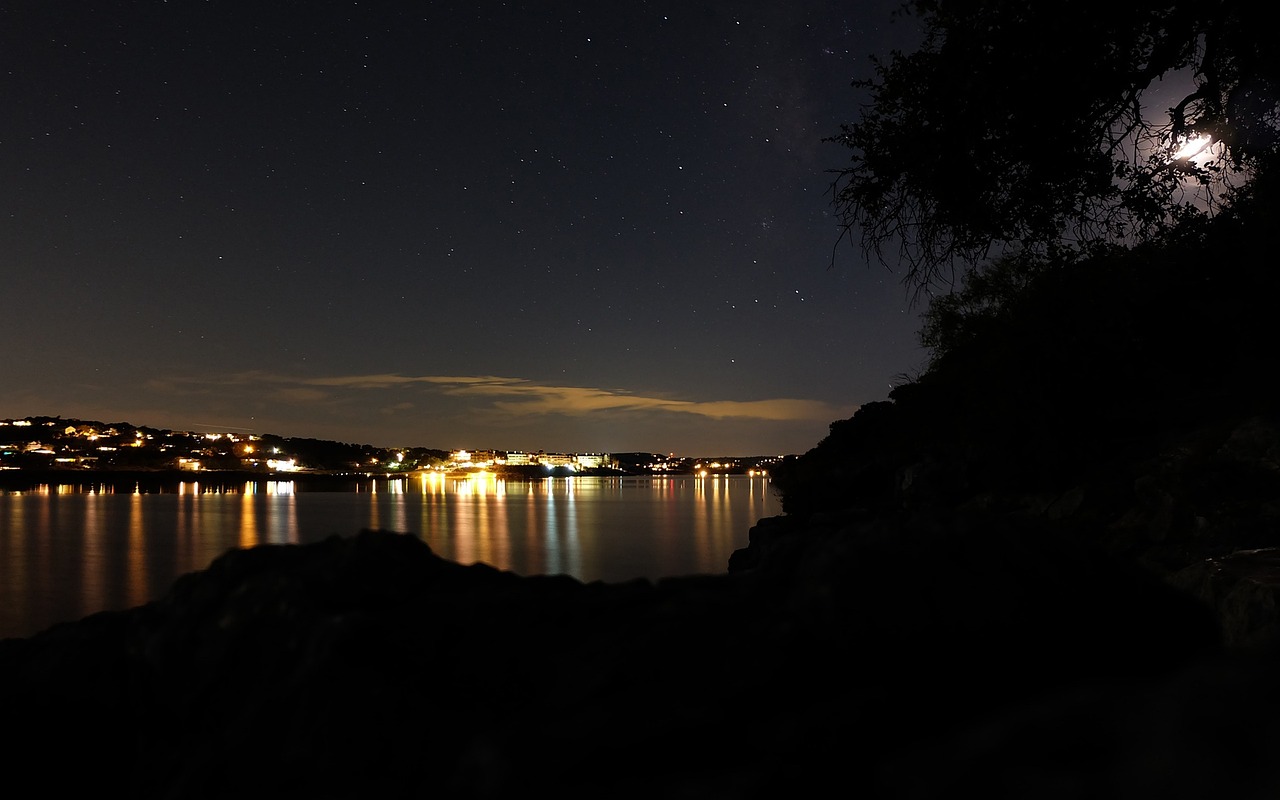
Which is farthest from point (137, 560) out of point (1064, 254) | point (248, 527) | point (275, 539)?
point (1064, 254)

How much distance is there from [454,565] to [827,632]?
1909 mm

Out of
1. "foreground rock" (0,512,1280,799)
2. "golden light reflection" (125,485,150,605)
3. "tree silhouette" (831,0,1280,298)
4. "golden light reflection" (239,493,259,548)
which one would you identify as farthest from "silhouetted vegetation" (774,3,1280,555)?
"golden light reflection" (239,493,259,548)

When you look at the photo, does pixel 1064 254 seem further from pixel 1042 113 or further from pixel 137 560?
pixel 137 560

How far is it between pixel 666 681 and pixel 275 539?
66.6m

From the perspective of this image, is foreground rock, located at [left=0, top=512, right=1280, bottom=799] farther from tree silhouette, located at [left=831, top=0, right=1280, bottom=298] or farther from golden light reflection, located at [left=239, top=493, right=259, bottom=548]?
golden light reflection, located at [left=239, top=493, right=259, bottom=548]

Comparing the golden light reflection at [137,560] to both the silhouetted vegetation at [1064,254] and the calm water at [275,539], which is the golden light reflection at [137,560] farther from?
the silhouetted vegetation at [1064,254]

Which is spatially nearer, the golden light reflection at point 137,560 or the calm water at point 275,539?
the golden light reflection at point 137,560

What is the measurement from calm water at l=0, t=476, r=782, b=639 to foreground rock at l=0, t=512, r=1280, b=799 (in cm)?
1383

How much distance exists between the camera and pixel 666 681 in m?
2.74

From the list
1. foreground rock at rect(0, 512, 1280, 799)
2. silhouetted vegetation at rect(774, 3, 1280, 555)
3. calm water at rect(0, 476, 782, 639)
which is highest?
silhouetted vegetation at rect(774, 3, 1280, 555)

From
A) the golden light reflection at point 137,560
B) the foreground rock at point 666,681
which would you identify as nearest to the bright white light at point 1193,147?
the foreground rock at point 666,681

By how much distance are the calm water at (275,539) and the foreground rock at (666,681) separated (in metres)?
13.8

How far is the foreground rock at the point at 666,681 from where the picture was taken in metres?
1.90

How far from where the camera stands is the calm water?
124 feet
